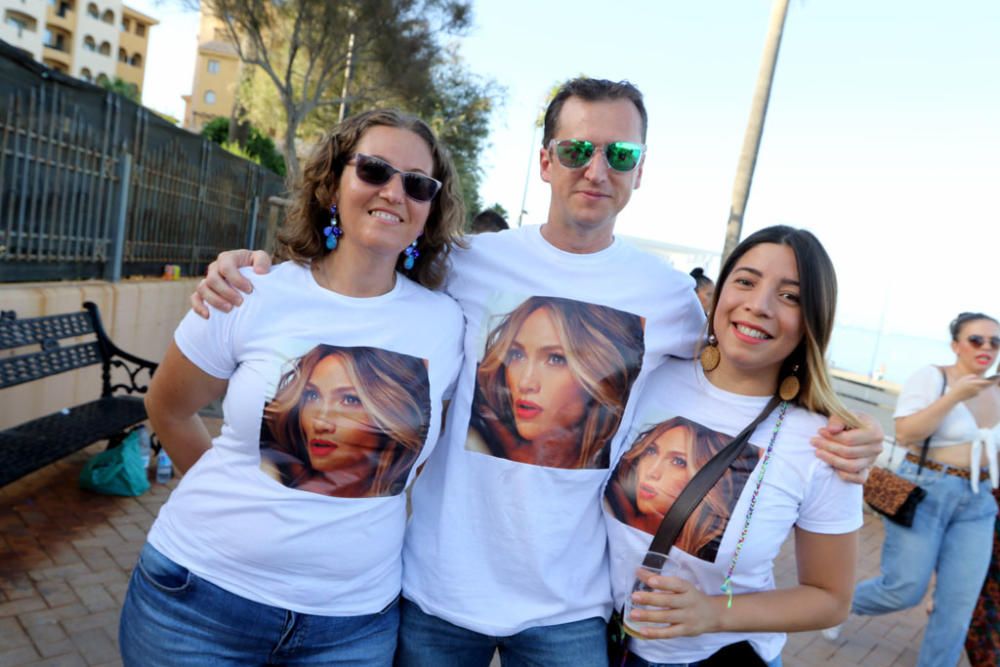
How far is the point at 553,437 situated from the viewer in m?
1.91

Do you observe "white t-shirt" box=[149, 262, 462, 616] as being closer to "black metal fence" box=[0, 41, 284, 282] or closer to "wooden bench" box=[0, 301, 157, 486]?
"wooden bench" box=[0, 301, 157, 486]

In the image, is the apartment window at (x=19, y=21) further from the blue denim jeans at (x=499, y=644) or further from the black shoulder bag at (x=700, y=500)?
the black shoulder bag at (x=700, y=500)

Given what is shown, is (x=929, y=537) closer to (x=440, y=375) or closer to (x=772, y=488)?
(x=772, y=488)

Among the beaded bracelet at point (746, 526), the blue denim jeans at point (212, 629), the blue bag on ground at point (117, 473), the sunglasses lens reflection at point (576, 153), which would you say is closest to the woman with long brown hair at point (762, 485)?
the beaded bracelet at point (746, 526)

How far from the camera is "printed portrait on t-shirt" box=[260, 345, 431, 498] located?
1.73m

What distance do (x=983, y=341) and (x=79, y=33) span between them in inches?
2767

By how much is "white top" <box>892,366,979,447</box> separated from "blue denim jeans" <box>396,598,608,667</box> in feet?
9.63

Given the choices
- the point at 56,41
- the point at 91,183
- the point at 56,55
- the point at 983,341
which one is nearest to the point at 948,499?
the point at 983,341

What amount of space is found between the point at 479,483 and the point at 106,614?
2.55m

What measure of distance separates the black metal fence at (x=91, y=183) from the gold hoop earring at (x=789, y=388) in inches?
199

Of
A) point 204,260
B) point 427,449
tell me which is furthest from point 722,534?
point 204,260

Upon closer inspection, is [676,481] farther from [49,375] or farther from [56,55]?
[56,55]

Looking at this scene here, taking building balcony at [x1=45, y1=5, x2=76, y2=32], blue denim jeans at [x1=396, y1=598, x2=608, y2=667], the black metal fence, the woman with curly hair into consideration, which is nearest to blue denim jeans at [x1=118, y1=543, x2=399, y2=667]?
the woman with curly hair

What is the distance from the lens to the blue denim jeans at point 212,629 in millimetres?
1689
